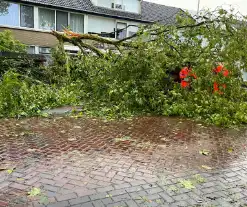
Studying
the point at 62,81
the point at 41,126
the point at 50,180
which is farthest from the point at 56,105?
the point at 50,180

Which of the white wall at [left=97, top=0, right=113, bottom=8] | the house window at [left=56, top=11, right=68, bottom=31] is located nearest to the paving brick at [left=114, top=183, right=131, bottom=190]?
the house window at [left=56, top=11, right=68, bottom=31]

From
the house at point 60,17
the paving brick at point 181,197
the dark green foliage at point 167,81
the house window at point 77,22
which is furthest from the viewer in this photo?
the house window at point 77,22

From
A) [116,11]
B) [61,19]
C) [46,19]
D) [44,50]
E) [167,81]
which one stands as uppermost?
[116,11]

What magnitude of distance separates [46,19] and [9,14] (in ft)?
8.42

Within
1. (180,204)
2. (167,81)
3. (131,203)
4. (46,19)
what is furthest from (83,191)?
(46,19)

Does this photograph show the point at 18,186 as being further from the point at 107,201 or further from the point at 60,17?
the point at 60,17

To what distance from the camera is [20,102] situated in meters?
7.89

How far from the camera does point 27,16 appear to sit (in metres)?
18.5

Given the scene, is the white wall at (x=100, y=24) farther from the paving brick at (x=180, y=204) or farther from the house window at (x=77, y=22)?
the paving brick at (x=180, y=204)

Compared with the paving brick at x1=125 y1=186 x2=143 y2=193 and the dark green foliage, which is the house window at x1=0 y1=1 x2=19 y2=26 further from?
the paving brick at x1=125 y1=186 x2=143 y2=193

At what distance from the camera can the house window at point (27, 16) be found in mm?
18359

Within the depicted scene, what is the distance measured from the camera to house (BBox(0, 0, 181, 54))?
18.0 meters

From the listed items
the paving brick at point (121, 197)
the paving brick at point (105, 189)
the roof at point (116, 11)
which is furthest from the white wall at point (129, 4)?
the paving brick at point (121, 197)

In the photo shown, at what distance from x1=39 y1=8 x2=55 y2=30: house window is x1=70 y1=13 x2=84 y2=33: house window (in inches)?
59.1
